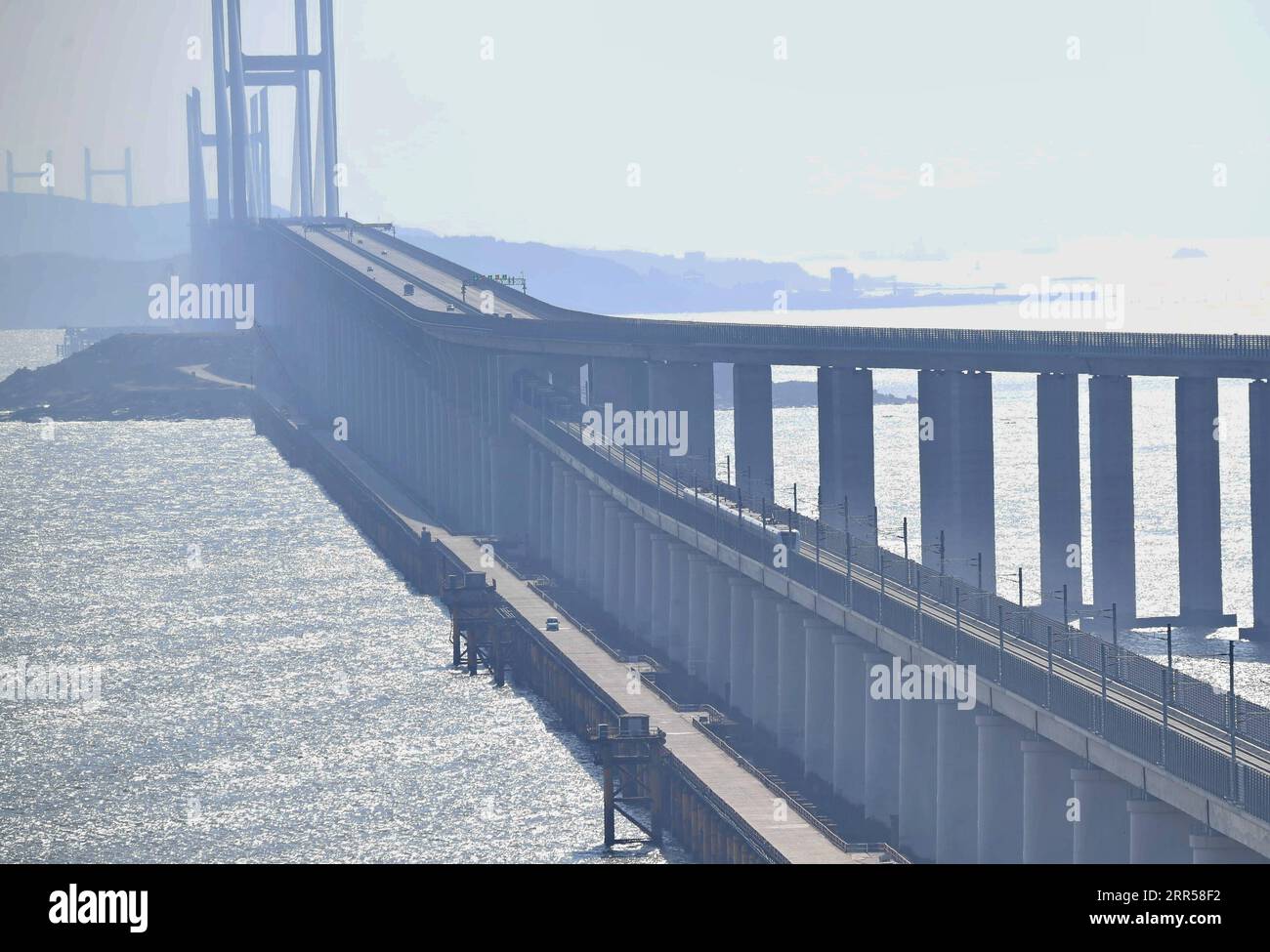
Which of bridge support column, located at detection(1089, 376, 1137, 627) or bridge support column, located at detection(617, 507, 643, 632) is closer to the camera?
bridge support column, located at detection(1089, 376, 1137, 627)

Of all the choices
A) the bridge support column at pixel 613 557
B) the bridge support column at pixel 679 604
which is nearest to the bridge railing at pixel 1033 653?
the bridge support column at pixel 679 604

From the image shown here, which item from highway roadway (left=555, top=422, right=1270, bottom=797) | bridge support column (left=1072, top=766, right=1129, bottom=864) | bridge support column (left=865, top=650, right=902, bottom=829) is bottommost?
bridge support column (left=865, top=650, right=902, bottom=829)

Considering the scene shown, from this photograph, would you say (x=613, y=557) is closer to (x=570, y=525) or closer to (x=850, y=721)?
(x=570, y=525)

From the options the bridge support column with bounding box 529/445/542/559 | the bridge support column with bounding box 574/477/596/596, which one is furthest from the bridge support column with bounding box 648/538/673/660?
the bridge support column with bounding box 529/445/542/559

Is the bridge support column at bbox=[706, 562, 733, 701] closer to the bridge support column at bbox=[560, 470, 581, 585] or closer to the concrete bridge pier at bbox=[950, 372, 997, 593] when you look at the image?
the concrete bridge pier at bbox=[950, 372, 997, 593]

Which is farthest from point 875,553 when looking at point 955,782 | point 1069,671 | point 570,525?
point 570,525

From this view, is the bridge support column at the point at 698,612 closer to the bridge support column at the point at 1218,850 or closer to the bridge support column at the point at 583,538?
the bridge support column at the point at 583,538
